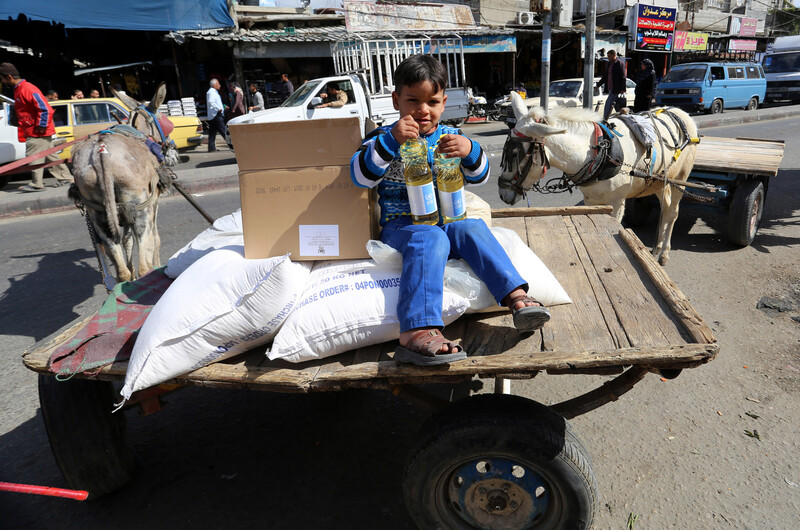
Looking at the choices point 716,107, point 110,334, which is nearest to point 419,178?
point 110,334

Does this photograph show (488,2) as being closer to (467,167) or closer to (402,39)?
(402,39)

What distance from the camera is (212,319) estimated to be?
1969 mm

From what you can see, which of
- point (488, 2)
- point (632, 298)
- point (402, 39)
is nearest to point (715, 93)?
point (488, 2)

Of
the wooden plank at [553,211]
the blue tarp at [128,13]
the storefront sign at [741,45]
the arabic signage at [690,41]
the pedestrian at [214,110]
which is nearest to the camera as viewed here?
the wooden plank at [553,211]

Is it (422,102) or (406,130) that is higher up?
(422,102)

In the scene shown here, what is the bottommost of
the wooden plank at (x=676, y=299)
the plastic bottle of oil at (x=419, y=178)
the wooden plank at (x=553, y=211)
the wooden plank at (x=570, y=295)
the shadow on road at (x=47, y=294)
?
the shadow on road at (x=47, y=294)

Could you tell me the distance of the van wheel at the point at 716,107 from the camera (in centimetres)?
1954

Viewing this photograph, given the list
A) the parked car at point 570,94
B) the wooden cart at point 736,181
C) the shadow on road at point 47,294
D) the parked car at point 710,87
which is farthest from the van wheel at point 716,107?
the shadow on road at point 47,294

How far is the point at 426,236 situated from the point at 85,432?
70.8 inches

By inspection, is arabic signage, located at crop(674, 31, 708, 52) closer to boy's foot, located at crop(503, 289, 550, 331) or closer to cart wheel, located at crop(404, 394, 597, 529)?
boy's foot, located at crop(503, 289, 550, 331)

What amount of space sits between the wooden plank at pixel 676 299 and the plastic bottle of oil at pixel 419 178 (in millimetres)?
1110

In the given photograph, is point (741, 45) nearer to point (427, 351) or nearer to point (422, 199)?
point (422, 199)

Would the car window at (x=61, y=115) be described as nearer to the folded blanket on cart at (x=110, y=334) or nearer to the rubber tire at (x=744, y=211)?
the folded blanket on cart at (x=110, y=334)

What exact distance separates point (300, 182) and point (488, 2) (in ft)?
80.7
